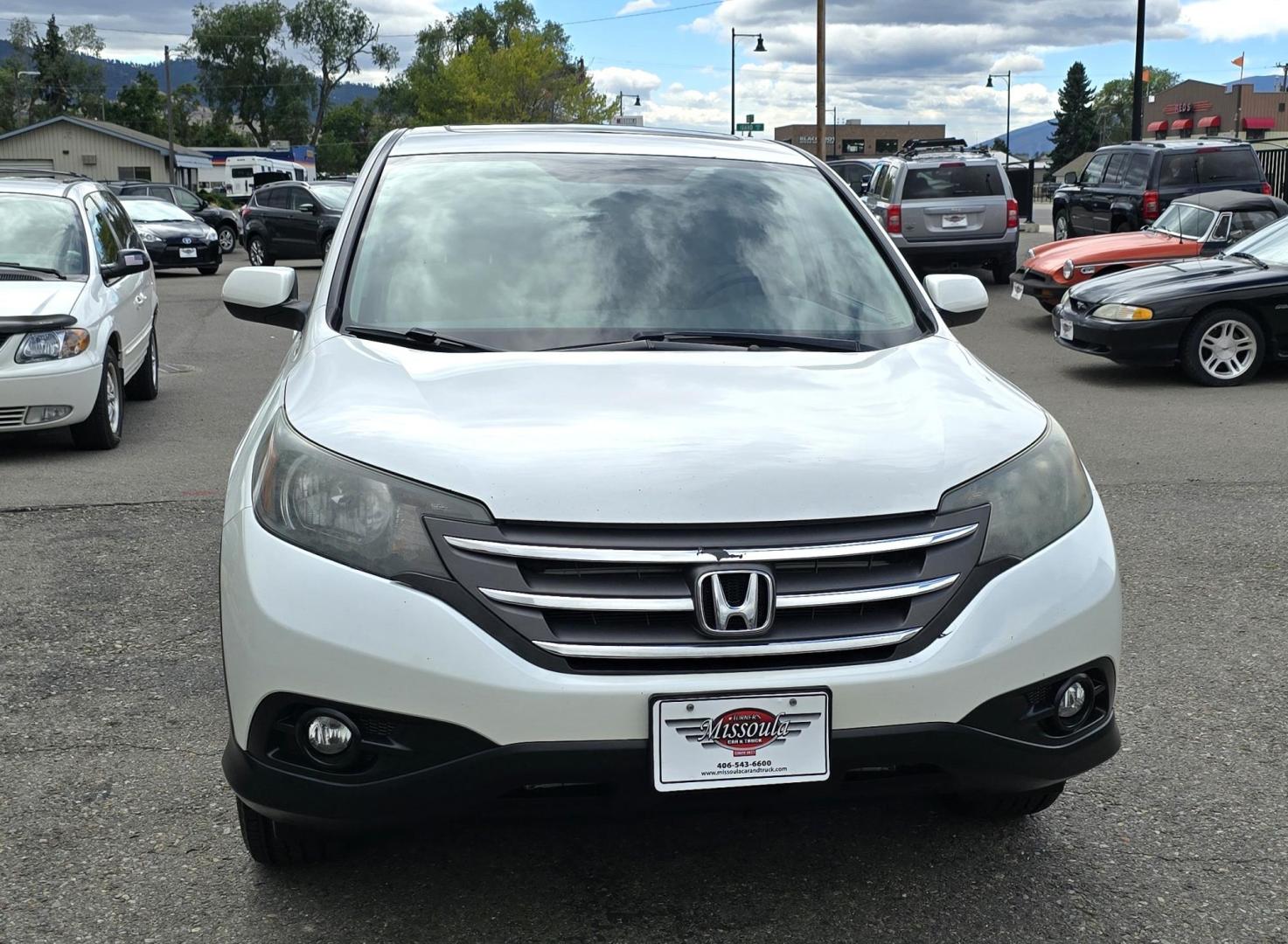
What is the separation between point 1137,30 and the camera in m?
29.1

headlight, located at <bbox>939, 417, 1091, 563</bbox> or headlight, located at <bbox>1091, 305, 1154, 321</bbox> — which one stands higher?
headlight, located at <bbox>939, 417, 1091, 563</bbox>

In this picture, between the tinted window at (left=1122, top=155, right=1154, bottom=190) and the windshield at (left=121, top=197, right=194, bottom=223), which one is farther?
the windshield at (left=121, top=197, right=194, bottom=223)

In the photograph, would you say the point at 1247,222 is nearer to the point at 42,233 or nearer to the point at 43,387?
the point at 42,233

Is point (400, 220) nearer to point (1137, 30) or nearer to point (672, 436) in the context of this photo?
point (672, 436)

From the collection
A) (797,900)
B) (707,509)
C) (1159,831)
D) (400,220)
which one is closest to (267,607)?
(707,509)

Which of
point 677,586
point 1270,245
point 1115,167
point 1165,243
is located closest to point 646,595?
point 677,586

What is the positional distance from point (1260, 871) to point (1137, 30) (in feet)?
96.2

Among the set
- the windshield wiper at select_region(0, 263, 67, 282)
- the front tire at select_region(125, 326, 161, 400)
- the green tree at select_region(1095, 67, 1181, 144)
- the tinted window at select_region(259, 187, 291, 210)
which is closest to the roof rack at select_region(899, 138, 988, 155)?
the tinted window at select_region(259, 187, 291, 210)

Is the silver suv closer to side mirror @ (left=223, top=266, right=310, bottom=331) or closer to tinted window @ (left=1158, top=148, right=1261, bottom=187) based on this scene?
tinted window @ (left=1158, top=148, right=1261, bottom=187)

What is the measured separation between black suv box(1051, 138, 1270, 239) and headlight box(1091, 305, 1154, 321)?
302 inches

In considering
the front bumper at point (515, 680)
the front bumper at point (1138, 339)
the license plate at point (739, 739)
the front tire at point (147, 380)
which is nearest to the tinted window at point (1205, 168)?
the front bumper at point (1138, 339)

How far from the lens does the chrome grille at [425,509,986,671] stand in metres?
2.46

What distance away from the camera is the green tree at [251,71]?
9956 cm

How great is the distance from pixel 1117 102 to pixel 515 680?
182 m
